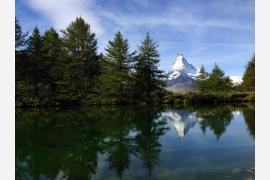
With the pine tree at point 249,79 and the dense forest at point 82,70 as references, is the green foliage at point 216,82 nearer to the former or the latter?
the pine tree at point 249,79

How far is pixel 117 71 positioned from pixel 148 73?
4555mm

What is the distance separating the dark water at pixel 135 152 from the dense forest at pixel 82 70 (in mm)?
21542

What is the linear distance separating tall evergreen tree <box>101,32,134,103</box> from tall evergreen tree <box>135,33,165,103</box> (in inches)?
62.8

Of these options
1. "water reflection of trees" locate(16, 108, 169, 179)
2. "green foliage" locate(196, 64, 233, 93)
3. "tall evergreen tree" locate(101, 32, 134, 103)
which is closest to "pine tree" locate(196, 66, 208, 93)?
"green foliage" locate(196, 64, 233, 93)

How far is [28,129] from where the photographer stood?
1675 centimetres

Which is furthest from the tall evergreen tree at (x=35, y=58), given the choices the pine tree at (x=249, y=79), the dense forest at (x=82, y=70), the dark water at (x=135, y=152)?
the pine tree at (x=249, y=79)

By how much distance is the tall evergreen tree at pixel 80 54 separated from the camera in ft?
132

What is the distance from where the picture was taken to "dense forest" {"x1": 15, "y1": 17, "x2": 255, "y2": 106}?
37.5 m

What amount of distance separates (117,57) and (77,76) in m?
5.50

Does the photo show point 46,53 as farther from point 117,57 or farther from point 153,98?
point 153,98

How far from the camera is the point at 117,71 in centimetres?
4097
